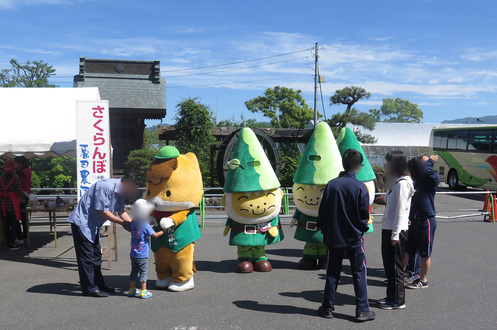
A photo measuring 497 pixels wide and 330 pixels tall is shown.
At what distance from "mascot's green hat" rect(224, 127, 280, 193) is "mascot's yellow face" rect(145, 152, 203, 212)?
3.07 feet

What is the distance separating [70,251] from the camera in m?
8.81

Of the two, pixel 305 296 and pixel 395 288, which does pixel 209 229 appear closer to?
pixel 305 296

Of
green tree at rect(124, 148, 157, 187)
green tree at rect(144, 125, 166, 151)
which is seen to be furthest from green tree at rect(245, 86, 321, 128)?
green tree at rect(124, 148, 157, 187)

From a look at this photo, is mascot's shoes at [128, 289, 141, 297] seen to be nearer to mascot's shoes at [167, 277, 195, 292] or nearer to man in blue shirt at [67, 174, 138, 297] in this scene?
man in blue shirt at [67, 174, 138, 297]

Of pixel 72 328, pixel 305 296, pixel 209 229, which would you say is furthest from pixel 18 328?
pixel 209 229

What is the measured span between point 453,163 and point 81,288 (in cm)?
2121

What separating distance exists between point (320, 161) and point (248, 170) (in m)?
1.18

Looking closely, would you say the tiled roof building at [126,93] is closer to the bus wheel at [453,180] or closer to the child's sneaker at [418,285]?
the bus wheel at [453,180]

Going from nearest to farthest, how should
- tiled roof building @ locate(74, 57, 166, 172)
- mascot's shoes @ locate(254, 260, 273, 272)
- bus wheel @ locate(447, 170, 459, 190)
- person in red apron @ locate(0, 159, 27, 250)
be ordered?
mascot's shoes @ locate(254, 260, 273, 272) → person in red apron @ locate(0, 159, 27, 250) → tiled roof building @ locate(74, 57, 166, 172) → bus wheel @ locate(447, 170, 459, 190)

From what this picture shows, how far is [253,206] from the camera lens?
22.6ft

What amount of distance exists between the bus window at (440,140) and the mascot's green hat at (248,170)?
19.4 meters

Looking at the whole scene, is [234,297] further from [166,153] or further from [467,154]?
[467,154]

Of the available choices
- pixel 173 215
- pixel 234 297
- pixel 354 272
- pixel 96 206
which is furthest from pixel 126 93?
pixel 354 272

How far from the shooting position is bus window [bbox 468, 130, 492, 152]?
67.5 feet
